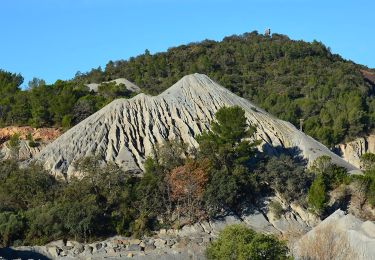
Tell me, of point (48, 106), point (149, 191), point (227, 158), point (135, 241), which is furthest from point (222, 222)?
point (48, 106)

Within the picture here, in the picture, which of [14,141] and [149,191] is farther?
[14,141]

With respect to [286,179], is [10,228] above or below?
below

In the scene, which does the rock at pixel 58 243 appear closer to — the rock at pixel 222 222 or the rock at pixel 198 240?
the rock at pixel 198 240

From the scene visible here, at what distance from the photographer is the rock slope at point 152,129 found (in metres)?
54.4

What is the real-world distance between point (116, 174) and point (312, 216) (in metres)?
13.7

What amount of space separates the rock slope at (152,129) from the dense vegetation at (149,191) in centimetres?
270

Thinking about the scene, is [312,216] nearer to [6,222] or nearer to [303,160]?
[303,160]

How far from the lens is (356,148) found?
7662 centimetres

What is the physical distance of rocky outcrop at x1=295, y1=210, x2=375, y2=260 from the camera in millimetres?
32844

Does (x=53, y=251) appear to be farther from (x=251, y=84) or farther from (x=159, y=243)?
(x=251, y=84)

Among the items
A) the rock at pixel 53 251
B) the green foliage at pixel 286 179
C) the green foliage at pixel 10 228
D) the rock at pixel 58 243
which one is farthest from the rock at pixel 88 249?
the green foliage at pixel 286 179

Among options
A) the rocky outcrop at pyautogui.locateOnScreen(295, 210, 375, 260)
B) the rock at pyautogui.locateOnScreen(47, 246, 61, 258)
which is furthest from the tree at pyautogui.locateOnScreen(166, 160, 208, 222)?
the rocky outcrop at pyautogui.locateOnScreen(295, 210, 375, 260)

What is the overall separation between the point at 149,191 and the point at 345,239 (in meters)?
16.7

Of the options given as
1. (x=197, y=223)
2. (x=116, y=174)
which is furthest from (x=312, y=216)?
(x=116, y=174)
